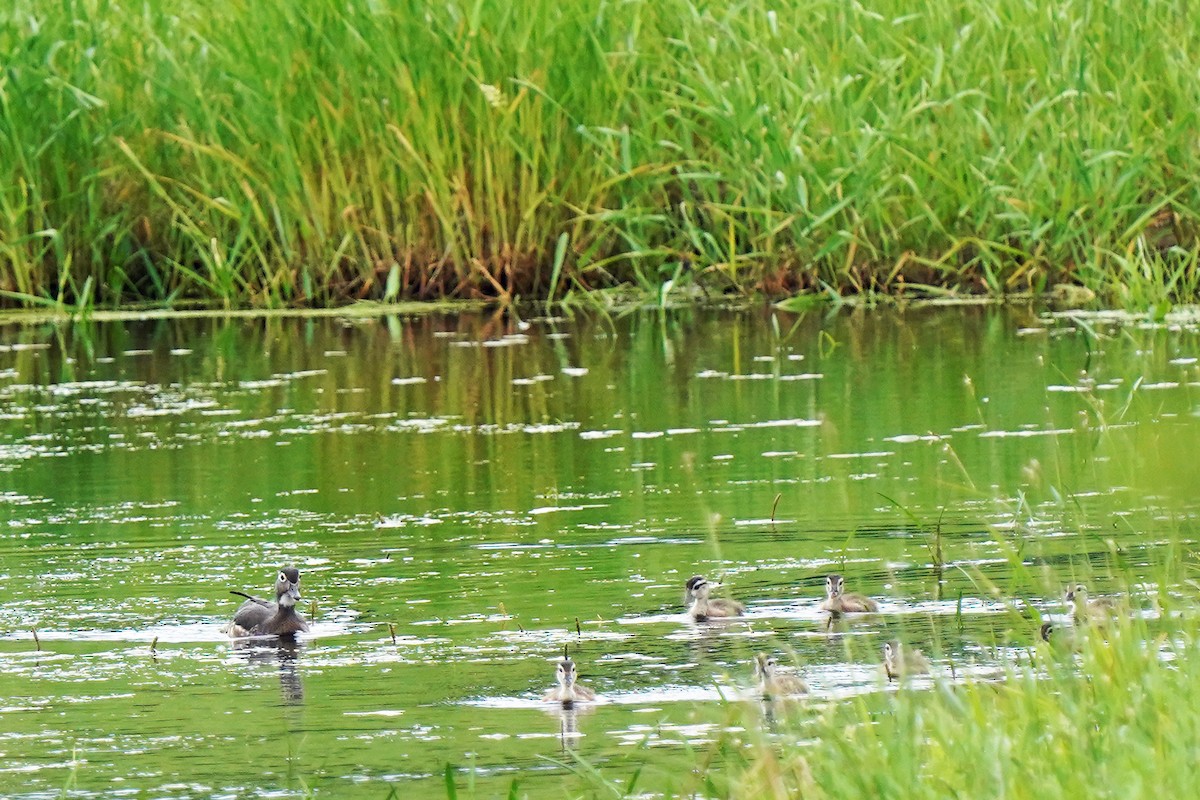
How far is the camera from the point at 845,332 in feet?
41.3

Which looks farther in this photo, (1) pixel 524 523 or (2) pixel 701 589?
(1) pixel 524 523

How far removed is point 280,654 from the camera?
6.33 m

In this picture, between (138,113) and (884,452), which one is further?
(138,113)

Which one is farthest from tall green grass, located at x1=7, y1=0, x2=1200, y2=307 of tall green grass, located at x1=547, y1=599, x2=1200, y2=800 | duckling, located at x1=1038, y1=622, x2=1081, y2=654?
tall green grass, located at x1=547, y1=599, x2=1200, y2=800

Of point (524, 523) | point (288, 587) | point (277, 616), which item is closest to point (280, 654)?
point (277, 616)

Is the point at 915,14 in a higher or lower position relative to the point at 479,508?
higher

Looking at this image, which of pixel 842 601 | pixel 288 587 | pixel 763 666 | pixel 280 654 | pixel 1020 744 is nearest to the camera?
pixel 1020 744

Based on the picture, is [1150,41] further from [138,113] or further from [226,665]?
[226,665]

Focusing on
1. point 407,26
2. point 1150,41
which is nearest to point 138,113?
point 407,26

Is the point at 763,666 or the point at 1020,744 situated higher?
the point at 1020,744

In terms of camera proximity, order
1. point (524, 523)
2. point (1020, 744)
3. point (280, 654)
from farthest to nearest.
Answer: point (524, 523) < point (280, 654) < point (1020, 744)

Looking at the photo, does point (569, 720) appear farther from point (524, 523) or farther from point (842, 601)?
point (524, 523)

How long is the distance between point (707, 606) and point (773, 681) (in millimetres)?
954

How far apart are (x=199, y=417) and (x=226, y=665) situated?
4.48 metres
